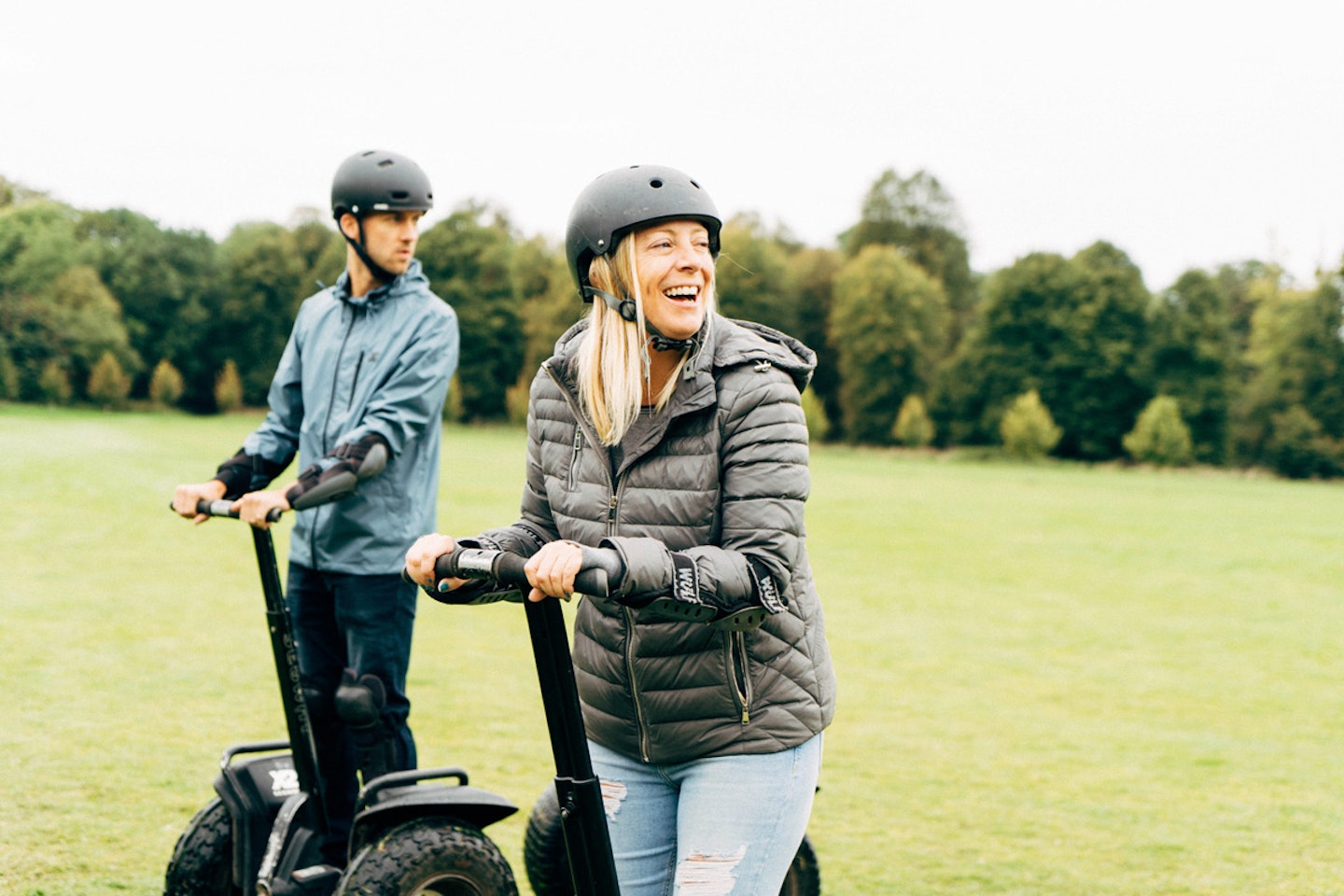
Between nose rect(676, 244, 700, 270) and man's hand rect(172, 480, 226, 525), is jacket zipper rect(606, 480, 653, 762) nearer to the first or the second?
nose rect(676, 244, 700, 270)

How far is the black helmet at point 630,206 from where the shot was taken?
101 inches

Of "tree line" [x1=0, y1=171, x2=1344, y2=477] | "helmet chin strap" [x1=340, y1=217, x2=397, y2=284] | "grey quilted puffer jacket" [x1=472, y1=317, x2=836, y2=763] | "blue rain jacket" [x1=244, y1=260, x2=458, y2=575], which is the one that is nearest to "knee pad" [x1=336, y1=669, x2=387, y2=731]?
"blue rain jacket" [x1=244, y1=260, x2=458, y2=575]

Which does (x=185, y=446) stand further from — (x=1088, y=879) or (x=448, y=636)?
(x=1088, y=879)

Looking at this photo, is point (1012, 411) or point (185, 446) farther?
point (1012, 411)

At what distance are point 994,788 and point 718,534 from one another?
4647 millimetres

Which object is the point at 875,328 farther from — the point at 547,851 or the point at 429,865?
the point at 429,865

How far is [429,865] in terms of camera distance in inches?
131

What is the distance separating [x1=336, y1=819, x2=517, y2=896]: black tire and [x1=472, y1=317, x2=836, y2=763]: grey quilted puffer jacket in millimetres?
981

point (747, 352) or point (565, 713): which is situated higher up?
point (747, 352)

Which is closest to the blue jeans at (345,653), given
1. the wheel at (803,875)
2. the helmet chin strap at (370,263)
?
the helmet chin strap at (370,263)

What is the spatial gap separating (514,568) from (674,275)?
27.8 inches

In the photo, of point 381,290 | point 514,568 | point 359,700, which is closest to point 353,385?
point 381,290

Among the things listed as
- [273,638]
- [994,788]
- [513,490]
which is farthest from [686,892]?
[513,490]

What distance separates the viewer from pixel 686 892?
249 cm
